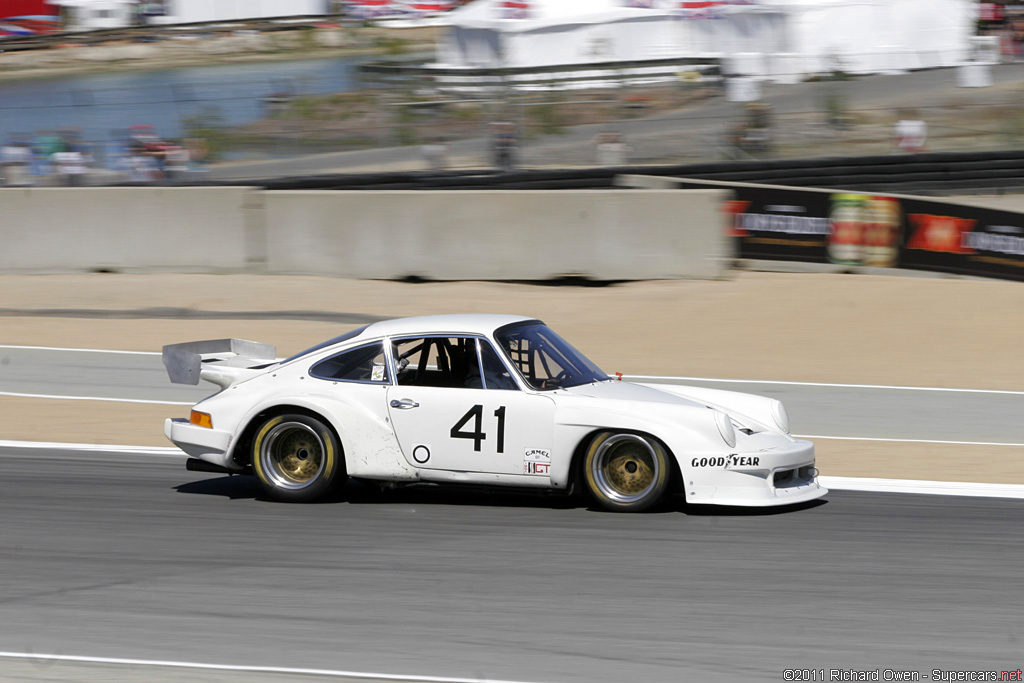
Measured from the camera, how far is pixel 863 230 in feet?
57.3

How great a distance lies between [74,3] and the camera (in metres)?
56.7

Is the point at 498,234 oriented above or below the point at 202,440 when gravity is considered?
above

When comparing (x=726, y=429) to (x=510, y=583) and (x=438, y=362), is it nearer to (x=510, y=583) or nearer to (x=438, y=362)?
(x=510, y=583)

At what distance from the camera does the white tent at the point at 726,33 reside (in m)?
29.3

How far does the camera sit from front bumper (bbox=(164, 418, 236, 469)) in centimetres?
672

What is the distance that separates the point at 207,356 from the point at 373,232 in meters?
9.67

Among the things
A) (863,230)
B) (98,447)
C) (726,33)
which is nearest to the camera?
(98,447)

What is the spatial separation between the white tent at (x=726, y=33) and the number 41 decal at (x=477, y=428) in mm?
23542

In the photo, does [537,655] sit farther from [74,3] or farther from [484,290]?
[74,3]

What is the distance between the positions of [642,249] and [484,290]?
93.1 inches

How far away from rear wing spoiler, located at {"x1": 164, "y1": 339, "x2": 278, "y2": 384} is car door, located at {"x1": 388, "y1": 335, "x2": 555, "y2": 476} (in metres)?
1.25

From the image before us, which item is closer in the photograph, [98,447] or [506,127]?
[98,447]

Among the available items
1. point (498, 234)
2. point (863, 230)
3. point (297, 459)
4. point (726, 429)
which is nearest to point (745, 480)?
point (726, 429)

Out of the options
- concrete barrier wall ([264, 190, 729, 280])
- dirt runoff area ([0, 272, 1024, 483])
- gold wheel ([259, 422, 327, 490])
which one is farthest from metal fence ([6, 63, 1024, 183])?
gold wheel ([259, 422, 327, 490])
